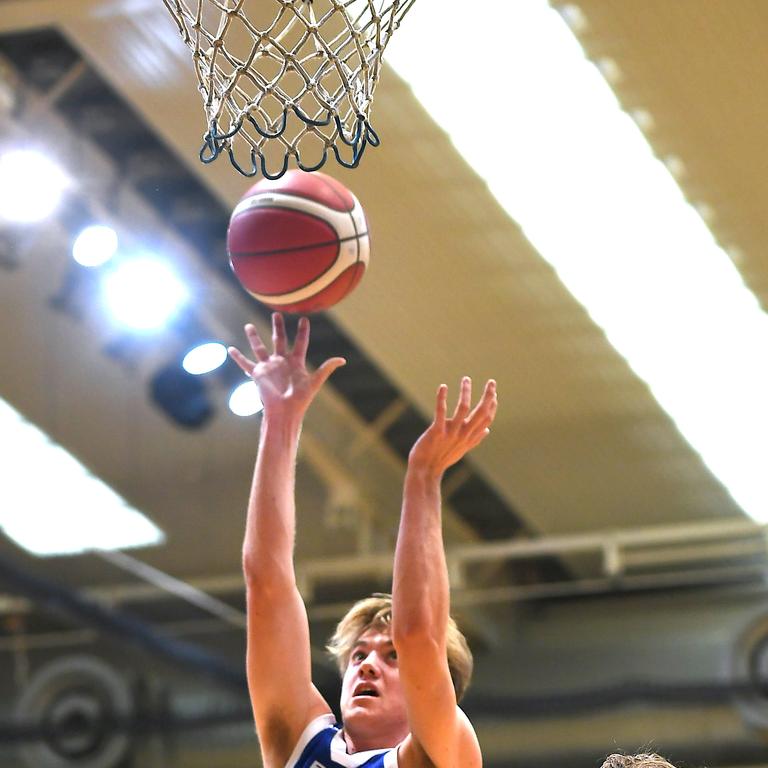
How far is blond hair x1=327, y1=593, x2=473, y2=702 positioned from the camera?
3141 millimetres

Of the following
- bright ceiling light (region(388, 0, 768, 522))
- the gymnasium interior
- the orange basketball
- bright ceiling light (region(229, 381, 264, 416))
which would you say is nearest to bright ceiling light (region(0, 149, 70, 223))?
the gymnasium interior

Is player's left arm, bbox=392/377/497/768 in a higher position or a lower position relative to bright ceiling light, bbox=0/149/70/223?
lower

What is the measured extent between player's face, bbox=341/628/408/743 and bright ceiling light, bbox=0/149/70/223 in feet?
15.0

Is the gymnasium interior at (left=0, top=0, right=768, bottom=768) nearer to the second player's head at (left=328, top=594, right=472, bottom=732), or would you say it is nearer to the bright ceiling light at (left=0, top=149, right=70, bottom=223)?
the bright ceiling light at (left=0, top=149, right=70, bottom=223)

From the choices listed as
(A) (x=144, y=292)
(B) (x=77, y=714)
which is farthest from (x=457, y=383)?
(B) (x=77, y=714)

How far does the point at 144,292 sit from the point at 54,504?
A: 9.20ft

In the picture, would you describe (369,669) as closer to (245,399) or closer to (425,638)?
(425,638)

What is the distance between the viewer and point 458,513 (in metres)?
9.89

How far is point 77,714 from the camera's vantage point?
9836 mm

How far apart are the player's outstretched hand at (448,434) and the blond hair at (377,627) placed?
17.8 inches

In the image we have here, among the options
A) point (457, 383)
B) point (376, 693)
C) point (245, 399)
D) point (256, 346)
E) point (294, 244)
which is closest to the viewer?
point (376, 693)

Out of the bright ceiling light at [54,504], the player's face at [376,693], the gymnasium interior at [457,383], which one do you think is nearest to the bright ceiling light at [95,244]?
the gymnasium interior at [457,383]

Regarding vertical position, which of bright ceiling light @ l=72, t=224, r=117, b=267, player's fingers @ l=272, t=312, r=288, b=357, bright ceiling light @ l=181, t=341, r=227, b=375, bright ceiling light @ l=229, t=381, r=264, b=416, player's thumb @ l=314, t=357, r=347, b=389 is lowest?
player's thumb @ l=314, t=357, r=347, b=389

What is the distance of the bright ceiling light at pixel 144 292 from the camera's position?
753cm
